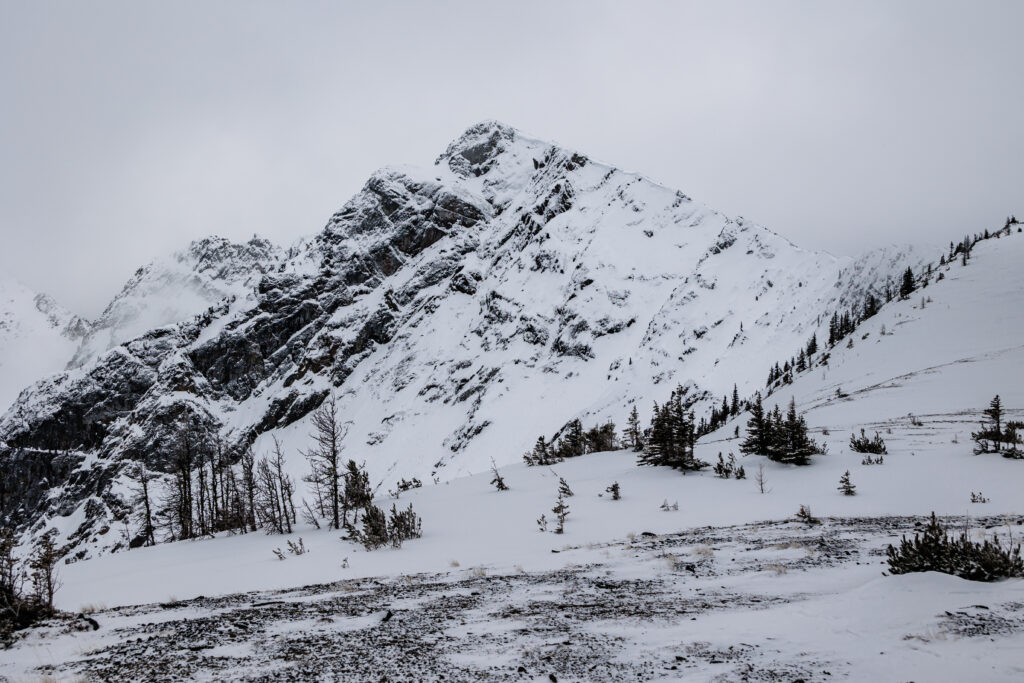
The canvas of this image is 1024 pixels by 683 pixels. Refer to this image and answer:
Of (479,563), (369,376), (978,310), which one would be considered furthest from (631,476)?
(369,376)

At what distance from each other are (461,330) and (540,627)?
112m

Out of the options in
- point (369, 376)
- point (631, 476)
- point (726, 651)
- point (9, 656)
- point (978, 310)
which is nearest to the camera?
point (726, 651)

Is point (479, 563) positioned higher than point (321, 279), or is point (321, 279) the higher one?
point (321, 279)

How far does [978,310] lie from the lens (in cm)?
3516

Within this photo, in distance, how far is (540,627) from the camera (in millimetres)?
5535

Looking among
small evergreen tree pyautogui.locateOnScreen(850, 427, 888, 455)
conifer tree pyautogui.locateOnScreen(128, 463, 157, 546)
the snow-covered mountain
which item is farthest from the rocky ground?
the snow-covered mountain

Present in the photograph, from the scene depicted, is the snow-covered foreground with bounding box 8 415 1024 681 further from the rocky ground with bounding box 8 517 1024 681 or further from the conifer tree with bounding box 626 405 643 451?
the conifer tree with bounding box 626 405 643 451

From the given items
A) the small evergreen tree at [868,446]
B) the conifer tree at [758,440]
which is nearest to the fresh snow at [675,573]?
the small evergreen tree at [868,446]

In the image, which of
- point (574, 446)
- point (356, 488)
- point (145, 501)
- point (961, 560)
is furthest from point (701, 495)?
point (145, 501)

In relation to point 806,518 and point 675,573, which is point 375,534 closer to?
point 675,573

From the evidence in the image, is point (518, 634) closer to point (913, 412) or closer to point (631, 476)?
point (631, 476)

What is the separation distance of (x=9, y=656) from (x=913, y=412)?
2910 cm

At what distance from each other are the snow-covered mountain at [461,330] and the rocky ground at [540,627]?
33.5 meters

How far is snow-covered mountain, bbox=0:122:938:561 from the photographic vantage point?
7800cm
